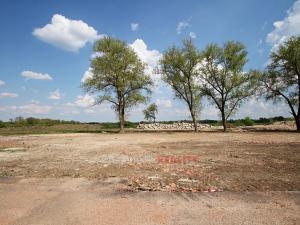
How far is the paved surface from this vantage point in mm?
5184

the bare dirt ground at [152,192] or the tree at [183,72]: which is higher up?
the tree at [183,72]

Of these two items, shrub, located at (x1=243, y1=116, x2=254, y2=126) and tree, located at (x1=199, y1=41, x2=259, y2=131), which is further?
shrub, located at (x1=243, y1=116, x2=254, y2=126)

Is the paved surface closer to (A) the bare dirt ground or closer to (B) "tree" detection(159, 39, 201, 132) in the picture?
(A) the bare dirt ground

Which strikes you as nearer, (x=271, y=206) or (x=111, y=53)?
(x=271, y=206)

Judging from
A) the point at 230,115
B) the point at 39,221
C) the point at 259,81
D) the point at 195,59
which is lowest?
the point at 39,221

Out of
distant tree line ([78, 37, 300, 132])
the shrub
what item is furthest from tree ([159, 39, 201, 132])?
the shrub

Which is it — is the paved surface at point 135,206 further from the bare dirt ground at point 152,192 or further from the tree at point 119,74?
the tree at point 119,74

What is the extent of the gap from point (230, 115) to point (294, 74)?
355 inches

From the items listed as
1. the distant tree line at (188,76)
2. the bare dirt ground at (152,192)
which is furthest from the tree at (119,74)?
the bare dirt ground at (152,192)

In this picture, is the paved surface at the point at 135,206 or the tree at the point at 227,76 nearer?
the paved surface at the point at 135,206

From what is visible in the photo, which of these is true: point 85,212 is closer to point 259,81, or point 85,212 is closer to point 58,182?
point 58,182

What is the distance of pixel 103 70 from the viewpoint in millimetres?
38562

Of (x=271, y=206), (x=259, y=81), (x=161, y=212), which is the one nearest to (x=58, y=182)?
(x=161, y=212)

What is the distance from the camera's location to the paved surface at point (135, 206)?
5184mm
